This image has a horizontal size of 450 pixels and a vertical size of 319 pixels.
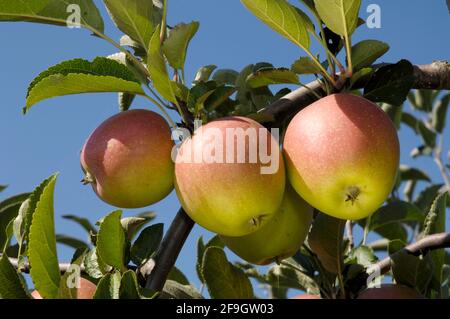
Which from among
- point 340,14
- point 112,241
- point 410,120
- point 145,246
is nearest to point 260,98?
point 340,14

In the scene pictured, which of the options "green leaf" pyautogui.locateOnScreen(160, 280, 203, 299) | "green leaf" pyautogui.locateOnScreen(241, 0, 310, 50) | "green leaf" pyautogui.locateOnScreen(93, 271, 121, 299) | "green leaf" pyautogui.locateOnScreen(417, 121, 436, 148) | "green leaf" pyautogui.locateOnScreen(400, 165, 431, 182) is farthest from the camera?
"green leaf" pyautogui.locateOnScreen(417, 121, 436, 148)

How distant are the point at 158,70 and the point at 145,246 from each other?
1.33 feet

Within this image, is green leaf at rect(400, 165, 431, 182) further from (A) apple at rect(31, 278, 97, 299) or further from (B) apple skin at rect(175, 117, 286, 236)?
(A) apple at rect(31, 278, 97, 299)

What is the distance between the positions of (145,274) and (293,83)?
0.53m

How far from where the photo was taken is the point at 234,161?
1.25m

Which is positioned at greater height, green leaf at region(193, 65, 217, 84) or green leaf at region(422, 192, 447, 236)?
green leaf at region(193, 65, 217, 84)

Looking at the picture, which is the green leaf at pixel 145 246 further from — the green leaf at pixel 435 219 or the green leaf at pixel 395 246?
the green leaf at pixel 435 219

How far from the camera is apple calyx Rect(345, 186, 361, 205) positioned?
1.23 metres

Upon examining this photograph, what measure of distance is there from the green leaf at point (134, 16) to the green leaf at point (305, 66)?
1.19 feet

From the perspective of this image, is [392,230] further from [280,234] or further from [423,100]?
[423,100]

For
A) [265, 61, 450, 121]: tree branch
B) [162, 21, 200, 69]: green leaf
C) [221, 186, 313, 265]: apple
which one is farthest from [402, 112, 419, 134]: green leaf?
[162, 21, 200, 69]: green leaf

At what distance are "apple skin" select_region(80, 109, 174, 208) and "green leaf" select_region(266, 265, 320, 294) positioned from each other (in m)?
0.63
